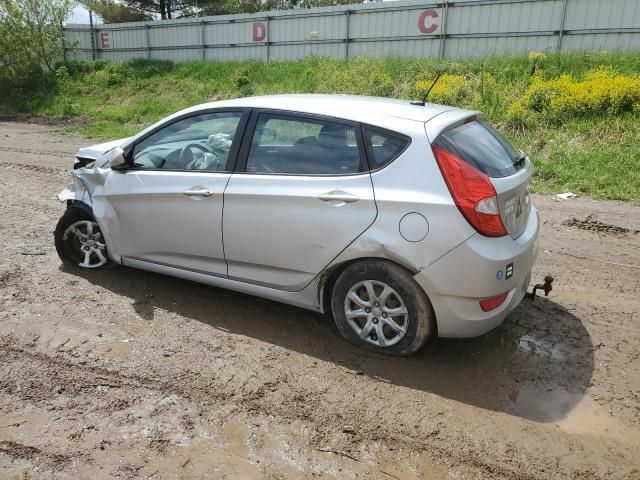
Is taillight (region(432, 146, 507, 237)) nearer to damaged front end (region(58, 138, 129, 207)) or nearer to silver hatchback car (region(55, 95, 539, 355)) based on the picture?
silver hatchback car (region(55, 95, 539, 355))

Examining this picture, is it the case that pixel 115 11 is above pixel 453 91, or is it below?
above

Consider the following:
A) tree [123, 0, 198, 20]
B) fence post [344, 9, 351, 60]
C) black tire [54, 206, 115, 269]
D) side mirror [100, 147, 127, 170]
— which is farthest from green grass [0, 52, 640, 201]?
tree [123, 0, 198, 20]

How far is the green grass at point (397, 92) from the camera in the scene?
8969mm

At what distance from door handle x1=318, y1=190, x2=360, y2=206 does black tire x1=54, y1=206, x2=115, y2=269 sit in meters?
2.44

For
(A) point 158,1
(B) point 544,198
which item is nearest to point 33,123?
(B) point 544,198

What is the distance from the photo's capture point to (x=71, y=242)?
5.06 m

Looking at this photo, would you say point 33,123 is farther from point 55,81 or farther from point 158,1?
point 158,1

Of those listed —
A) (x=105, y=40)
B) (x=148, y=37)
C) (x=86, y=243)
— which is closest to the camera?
(x=86, y=243)

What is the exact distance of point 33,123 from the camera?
18.9 m

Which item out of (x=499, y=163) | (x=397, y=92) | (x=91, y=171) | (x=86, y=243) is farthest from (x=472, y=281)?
(x=397, y=92)

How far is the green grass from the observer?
8969 mm

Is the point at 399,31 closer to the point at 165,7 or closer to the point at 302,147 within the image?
the point at 302,147

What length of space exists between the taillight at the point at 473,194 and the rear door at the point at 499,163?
0.06 meters

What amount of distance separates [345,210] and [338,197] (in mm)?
96
